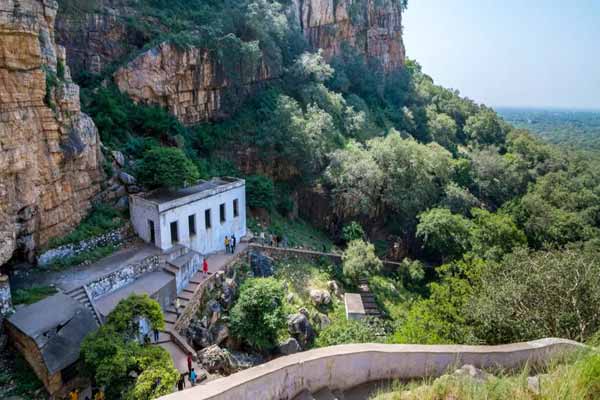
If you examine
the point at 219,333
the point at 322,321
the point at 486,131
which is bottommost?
the point at 322,321

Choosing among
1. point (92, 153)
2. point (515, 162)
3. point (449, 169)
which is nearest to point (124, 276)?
point (92, 153)

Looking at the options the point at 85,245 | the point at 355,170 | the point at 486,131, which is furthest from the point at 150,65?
the point at 486,131

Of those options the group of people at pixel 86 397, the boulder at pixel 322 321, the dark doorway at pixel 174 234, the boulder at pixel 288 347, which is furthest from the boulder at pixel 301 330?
the group of people at pixel 86 397

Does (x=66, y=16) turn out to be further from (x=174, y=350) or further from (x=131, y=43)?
(x=174, y=350)

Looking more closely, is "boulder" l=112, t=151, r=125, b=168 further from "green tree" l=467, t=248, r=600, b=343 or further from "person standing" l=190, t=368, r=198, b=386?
"green tree" l=467, t=248, r=600, b=343

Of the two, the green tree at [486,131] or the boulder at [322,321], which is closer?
the boulder at [322,321]

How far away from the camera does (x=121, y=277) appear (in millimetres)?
14172

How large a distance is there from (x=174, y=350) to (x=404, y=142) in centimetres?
2048

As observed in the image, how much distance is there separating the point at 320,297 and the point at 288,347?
380 cm

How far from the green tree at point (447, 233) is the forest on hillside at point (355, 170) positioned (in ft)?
0.24

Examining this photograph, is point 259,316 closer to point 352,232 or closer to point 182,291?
point 182,291

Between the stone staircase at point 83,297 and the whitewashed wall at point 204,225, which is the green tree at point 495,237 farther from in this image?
the stone staircase at point 83,297

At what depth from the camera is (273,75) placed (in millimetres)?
30844

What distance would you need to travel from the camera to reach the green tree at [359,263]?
2012cm
